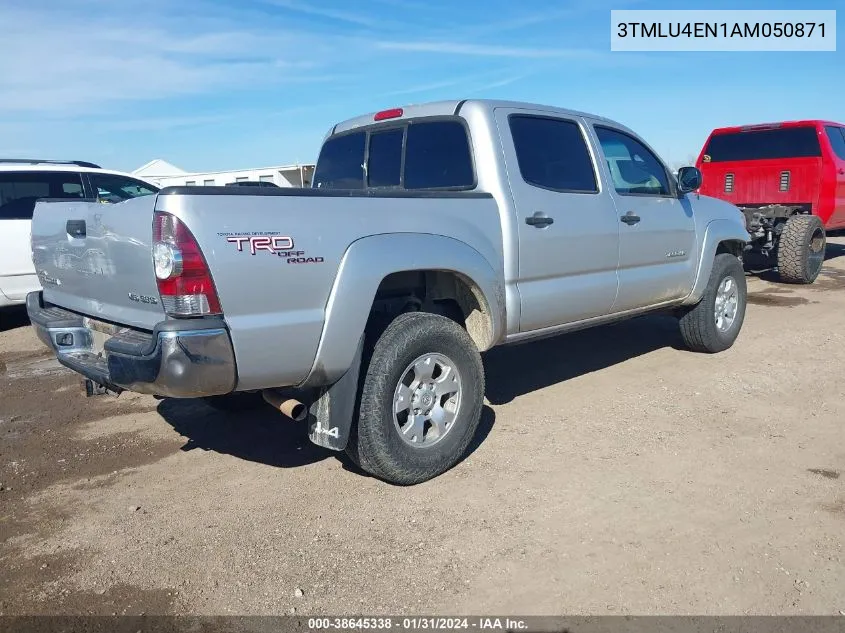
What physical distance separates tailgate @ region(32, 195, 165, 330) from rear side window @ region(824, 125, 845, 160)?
10111 mm

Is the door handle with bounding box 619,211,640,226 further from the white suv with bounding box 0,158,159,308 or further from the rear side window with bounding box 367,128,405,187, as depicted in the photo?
the white suv with bounding box 0,158,159,308

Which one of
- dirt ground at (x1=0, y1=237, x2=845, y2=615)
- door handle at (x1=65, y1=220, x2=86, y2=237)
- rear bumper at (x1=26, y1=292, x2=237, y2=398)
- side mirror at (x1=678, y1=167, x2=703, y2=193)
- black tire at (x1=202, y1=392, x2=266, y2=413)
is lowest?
dirt ground at (x1=0, y1=237, x2=845, y2=615)

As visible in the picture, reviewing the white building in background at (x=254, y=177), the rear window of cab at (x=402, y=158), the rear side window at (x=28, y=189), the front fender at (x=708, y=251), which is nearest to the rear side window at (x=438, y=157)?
the rear window of cab at (x=402, y=158)

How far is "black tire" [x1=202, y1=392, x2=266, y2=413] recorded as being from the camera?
4673mm

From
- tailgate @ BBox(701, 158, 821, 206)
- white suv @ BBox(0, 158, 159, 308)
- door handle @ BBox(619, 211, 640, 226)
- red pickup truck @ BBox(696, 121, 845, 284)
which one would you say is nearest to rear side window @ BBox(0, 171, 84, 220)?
white suv @ BBox(0, 158, 159, 308)

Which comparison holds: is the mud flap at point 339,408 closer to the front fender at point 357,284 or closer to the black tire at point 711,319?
the front fender at point 357,284

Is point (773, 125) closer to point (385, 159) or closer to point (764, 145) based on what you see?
point (764, 145)

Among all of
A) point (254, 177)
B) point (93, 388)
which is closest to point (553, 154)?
point (93, 388)

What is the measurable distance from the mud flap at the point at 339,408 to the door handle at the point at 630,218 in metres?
2.38

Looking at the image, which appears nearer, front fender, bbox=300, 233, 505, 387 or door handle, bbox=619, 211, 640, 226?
front fender, bbox=300, 233, 505, 387

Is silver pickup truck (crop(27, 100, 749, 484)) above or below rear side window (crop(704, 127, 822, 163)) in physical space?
below

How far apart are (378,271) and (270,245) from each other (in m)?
0.56

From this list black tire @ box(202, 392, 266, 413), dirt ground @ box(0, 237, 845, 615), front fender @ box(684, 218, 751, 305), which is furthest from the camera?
front fender @ box(684, 218, 751, 305)

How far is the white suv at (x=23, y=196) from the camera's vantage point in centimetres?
749
